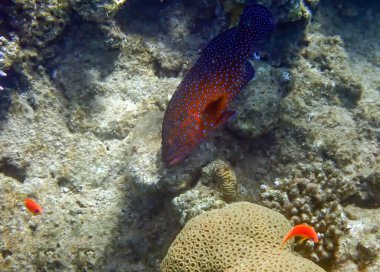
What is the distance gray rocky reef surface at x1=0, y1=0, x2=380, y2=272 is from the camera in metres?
4.03

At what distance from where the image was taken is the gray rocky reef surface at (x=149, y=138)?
4.03 meters

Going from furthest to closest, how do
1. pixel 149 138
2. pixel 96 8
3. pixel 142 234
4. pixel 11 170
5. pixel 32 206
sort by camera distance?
pixel 96 8
pixel 11 170
pixel 149 138
pixel 142 234
pixel 32 206

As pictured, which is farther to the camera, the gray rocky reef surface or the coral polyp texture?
the gray rocky reef surface

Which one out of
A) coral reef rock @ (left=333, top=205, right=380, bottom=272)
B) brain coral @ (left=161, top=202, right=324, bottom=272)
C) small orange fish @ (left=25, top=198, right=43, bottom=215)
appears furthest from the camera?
small orange fish @ (left=25, top=198, right=43, bottom=215)

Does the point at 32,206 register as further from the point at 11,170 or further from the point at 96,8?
the point at 96,8

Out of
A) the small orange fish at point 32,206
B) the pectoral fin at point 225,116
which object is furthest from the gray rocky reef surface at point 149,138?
the pectoral fin at point 225,116

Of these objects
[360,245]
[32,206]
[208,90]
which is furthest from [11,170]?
A: [360,245]

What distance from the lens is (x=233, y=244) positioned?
324 centimetres

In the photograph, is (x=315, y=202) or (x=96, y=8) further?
(x=96, y=8)

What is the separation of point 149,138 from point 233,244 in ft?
5.93

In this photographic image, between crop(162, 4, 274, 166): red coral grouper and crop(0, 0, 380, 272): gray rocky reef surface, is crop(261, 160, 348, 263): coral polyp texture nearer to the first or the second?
crop(0, 0, 380, 272): gray rocky reef surface

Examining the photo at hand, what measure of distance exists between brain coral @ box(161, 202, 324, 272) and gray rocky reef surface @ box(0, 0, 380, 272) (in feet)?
1.37

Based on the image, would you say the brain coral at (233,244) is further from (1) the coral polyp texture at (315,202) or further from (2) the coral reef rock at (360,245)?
(2) the coral reef rock at (360,245)

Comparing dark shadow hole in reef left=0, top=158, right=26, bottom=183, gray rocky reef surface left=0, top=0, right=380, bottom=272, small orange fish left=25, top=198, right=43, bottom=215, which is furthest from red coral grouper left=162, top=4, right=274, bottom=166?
dark shadow hole in reef left=0, top=158, right=26, bottom=183
